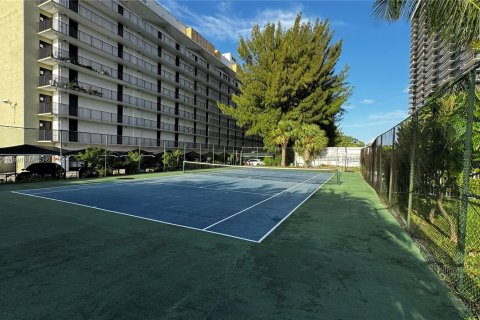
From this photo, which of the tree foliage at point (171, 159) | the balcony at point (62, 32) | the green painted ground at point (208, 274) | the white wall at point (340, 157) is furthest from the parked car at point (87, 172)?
the white wall at point (340, 157)

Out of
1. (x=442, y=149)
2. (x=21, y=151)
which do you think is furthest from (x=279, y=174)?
(x=442, y=149)

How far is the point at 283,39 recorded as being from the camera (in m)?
40.1

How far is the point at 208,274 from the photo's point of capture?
4367mm

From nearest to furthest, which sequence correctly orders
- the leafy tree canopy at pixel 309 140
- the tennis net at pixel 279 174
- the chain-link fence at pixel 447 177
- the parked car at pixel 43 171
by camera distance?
1. the chain-link fence at pixel 447 177
2. the parked car at pixel 43 171
3. the tennis net at pixel 279 174
4. the leafy tree canopy at pixel 309 140

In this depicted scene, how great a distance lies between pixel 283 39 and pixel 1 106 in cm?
3518

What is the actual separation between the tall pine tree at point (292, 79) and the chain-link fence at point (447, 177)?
3102 cm

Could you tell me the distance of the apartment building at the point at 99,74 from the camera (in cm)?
2681

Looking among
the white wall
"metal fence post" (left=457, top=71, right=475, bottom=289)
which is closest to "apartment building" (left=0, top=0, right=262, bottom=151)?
the white wall

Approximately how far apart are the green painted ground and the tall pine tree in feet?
113

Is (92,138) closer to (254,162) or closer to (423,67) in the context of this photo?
(254,162)

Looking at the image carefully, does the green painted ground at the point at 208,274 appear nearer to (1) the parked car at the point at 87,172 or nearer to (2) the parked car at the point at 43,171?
(2) the parked car at the point at 43,171

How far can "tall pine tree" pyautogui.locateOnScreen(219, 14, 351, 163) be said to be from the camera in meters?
39.2

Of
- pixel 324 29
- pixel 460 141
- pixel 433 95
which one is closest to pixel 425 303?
pixel 460 141

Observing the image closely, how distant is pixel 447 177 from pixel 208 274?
6.30 metres
